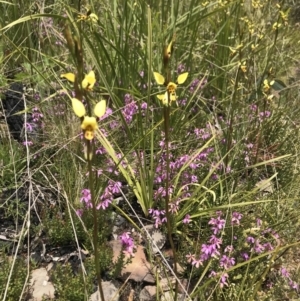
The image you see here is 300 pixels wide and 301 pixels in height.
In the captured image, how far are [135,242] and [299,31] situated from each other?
3.01m

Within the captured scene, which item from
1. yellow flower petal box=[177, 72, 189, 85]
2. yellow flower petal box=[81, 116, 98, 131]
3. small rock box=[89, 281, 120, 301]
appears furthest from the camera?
small rock box=[89, 281, 120, 301]

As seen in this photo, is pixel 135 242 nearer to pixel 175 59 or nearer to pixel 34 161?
pixel 34 161

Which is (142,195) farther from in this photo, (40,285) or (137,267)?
(40,285)

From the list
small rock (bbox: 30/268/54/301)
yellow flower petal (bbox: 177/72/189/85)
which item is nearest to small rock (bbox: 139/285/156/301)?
small rock (bbox: 30/268/54/301)

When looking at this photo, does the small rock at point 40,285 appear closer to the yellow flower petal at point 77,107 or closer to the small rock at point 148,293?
the small rock at point 148,293

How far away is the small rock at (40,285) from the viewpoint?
72.0 inches

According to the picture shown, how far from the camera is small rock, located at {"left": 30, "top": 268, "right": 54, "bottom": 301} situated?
1.83 metres

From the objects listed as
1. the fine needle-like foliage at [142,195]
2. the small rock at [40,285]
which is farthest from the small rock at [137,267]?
the small rock at [40,285]

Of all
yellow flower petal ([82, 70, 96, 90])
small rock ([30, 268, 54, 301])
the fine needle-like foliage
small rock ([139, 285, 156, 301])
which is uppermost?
yellow flower petal ([82, 70, 96, 90])

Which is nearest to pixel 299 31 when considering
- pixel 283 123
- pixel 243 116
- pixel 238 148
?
pixel 283 123

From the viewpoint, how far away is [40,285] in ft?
6.13

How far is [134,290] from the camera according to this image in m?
1.89

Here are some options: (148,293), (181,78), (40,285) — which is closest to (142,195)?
(148,293)

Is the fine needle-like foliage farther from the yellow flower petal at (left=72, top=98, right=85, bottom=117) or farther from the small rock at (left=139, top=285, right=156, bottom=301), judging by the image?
the yellow flower petal at (left=72, top=98, right=85, bottom=117)
